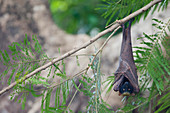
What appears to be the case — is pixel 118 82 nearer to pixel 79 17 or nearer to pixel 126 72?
pixel 126 72

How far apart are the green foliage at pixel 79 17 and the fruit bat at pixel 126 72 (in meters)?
2.42

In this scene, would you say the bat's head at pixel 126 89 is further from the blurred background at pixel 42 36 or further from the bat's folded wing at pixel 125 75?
the blurred background at pixel 42 36

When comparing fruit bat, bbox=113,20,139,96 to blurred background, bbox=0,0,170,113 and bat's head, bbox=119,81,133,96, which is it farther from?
blurred background, bbox=0,0,170,113

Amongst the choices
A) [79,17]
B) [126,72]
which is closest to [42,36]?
[79,17]

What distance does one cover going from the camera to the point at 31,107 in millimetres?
1906

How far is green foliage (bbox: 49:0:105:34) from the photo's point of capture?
332cm

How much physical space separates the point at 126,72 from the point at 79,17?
2.89m

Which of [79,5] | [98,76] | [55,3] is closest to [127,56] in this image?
[98,76]

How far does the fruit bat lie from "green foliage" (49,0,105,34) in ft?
7.94

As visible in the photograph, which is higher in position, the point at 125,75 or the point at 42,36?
the point at 42,36

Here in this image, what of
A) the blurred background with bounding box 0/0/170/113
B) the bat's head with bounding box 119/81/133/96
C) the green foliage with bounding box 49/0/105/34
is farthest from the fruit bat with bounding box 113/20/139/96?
the green foliage with bounding box 49/0/105/34

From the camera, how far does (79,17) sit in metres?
3.50

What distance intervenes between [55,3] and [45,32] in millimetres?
2292

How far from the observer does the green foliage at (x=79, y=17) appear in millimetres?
3318
